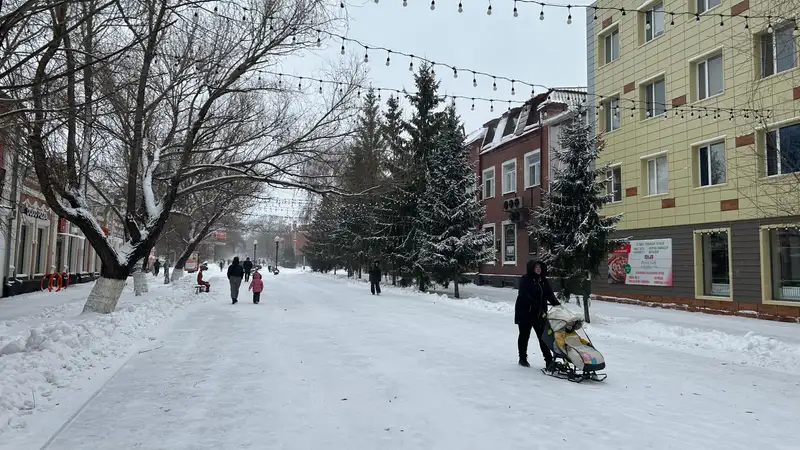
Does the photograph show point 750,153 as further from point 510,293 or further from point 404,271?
point 404,271

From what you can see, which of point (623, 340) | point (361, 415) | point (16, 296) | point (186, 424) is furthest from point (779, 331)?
point (16, 296)

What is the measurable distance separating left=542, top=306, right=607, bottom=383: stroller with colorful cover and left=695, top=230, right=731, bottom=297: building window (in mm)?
12865

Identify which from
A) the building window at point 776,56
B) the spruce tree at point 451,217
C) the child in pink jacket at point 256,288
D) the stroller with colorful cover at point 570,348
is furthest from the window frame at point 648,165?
the child in pink jacket at point 256,288

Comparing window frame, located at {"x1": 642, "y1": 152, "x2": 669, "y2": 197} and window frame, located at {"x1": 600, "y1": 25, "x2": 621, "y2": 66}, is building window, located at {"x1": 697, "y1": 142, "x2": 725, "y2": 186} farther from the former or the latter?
window frame, located at {"x1": 600, "y1": 25, "x2": 621, "y2": 66}

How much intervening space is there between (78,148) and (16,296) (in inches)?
405

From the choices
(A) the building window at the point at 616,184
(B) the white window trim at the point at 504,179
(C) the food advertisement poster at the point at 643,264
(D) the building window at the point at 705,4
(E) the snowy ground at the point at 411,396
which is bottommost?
(E) the snowy ground at the point at 411,396

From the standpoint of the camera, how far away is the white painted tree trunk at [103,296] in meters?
13.7

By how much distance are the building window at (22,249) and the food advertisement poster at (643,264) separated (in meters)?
24.2

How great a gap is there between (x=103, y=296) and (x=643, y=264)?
1862 centimetres

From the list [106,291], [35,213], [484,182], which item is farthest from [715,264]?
[35,213]

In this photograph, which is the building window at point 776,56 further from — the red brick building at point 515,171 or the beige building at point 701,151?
the red brick building at point 515,171

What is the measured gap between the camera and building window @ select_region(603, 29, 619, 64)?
2408cm

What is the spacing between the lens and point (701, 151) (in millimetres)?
19391

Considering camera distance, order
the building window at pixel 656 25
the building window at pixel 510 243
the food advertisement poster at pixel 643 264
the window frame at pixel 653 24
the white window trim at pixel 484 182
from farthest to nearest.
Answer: the white window trim at pixel 484 182
the building window at pixel 510 243
the building window at pixel 656 25
the window frame at pixel 653 24
the food advertisement poster at pixel 643 264
